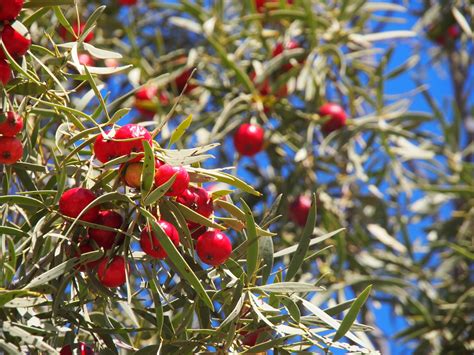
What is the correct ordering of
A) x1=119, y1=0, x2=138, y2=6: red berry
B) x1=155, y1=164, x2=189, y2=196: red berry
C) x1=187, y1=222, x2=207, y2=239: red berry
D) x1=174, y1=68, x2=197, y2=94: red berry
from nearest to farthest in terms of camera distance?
x1=155, y1=164, x2=189, y2=196: red berry, x1=187, y1=222, x2=207, y2=239: red berry, x1=174, y1=68, x2=197, y2=94: red berry, x1=119, y1=0, x2=138, y2=6: red berry

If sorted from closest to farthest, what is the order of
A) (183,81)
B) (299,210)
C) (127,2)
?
(299,210) < (183,81) < (127,2)

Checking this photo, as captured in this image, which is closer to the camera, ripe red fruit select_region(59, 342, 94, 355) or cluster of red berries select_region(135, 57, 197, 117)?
ripe red fruit select_region(59, 342, 94, 355)

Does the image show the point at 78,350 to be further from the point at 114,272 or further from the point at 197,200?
the point at 197,200

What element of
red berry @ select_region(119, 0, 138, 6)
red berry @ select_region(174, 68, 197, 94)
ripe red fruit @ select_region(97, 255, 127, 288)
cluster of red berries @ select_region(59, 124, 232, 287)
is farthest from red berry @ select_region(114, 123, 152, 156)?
red berry @ select_region(119, 0, 138, 6)

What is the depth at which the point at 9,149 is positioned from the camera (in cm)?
104

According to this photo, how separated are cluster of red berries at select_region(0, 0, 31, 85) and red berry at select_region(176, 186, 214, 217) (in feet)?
0.85

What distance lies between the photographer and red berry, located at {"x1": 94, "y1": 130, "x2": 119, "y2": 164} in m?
1.00

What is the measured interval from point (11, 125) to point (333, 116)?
1.21 meters

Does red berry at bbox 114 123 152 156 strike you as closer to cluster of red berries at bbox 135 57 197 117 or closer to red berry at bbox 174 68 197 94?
cluster of red berries at bbox 135 57 197 117

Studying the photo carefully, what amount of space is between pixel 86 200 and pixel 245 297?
9.0 inches

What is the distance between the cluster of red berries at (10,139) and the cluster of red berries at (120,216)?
90 millimetres

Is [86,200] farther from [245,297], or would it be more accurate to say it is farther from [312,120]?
[312,120]

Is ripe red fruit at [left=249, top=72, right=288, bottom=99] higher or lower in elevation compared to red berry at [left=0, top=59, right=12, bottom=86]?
lower

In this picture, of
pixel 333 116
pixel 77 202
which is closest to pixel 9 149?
pixel 77 202
